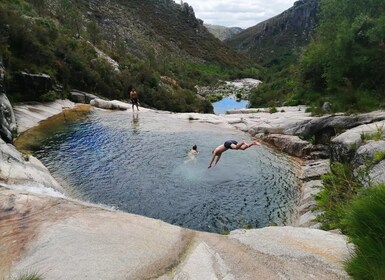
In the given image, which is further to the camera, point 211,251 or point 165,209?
point 165,209

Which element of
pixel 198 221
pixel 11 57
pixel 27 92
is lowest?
pixel 198 221

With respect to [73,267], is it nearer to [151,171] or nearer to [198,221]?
[198,221]

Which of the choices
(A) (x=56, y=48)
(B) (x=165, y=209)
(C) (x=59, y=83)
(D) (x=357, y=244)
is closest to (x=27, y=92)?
(C) (x=59, y=83)

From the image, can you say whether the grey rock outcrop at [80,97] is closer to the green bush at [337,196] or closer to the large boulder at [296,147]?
the large boulder at [296,147]

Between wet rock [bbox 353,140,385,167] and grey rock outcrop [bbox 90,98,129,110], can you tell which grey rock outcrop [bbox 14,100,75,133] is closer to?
grey rock outcrop [bbox 90,98,129,110]

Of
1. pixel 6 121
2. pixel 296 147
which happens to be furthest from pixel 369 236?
pixel 6 121

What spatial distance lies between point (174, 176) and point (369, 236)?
13147 millimetres

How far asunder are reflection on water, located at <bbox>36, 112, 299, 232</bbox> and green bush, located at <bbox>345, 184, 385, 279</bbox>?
25.8ft

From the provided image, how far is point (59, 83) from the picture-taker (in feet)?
127

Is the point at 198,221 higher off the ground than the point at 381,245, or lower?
lower

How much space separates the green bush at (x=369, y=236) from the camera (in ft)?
18.6

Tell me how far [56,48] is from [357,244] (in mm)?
42509

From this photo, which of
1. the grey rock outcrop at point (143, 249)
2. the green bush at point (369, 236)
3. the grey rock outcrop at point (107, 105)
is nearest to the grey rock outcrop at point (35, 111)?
the grey rock outcrop at point (107, 105)

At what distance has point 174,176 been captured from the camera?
18516 millimetres
